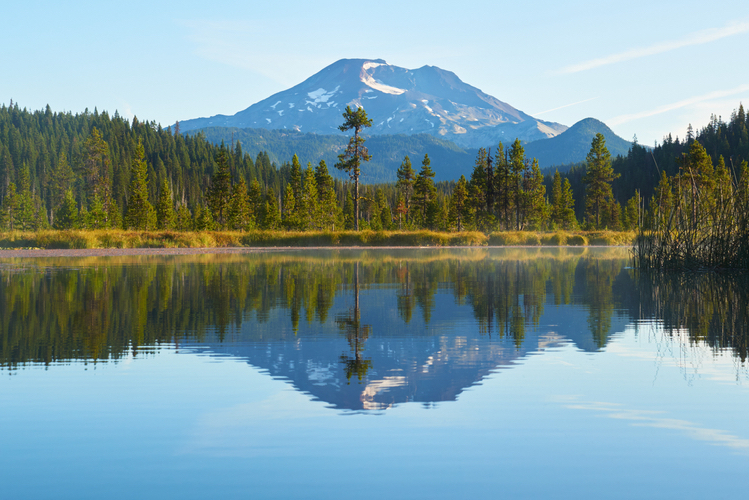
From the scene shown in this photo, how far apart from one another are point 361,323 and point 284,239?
144 ft

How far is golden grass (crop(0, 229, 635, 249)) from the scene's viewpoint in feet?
147

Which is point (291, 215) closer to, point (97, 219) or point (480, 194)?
point (480, 194)

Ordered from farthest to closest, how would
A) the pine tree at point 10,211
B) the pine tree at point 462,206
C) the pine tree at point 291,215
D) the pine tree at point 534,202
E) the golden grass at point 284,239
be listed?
the pine tree at point 10,211
the pine tree at point 291,215
the pine tree at point 462,206
the pine tree at point 534,202
the golden grass at point 284,239

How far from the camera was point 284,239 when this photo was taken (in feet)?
173

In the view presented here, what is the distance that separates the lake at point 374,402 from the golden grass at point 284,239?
124ft

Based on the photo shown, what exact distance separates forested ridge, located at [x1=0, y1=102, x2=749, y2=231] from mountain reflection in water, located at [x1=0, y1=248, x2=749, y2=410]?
7.48 m

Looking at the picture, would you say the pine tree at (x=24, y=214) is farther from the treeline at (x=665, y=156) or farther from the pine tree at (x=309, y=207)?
the treeline at (x=665, y=156)

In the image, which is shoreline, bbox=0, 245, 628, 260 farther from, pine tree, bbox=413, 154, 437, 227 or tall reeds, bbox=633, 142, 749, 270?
tall reeds, bbox=633, 142, 749, 270

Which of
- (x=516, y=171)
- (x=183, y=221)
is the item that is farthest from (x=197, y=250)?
(x=183, y=221)

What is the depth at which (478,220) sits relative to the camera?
75.8 metres

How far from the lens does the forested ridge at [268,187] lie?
2955 inches

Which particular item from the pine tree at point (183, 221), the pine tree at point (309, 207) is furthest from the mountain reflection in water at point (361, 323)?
the pine tree at point (183, 221)

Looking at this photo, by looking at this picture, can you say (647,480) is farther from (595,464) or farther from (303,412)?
(303,412)

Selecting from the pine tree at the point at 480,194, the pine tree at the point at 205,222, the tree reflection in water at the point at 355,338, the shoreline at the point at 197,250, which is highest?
the pine tree at the point at 480,194
